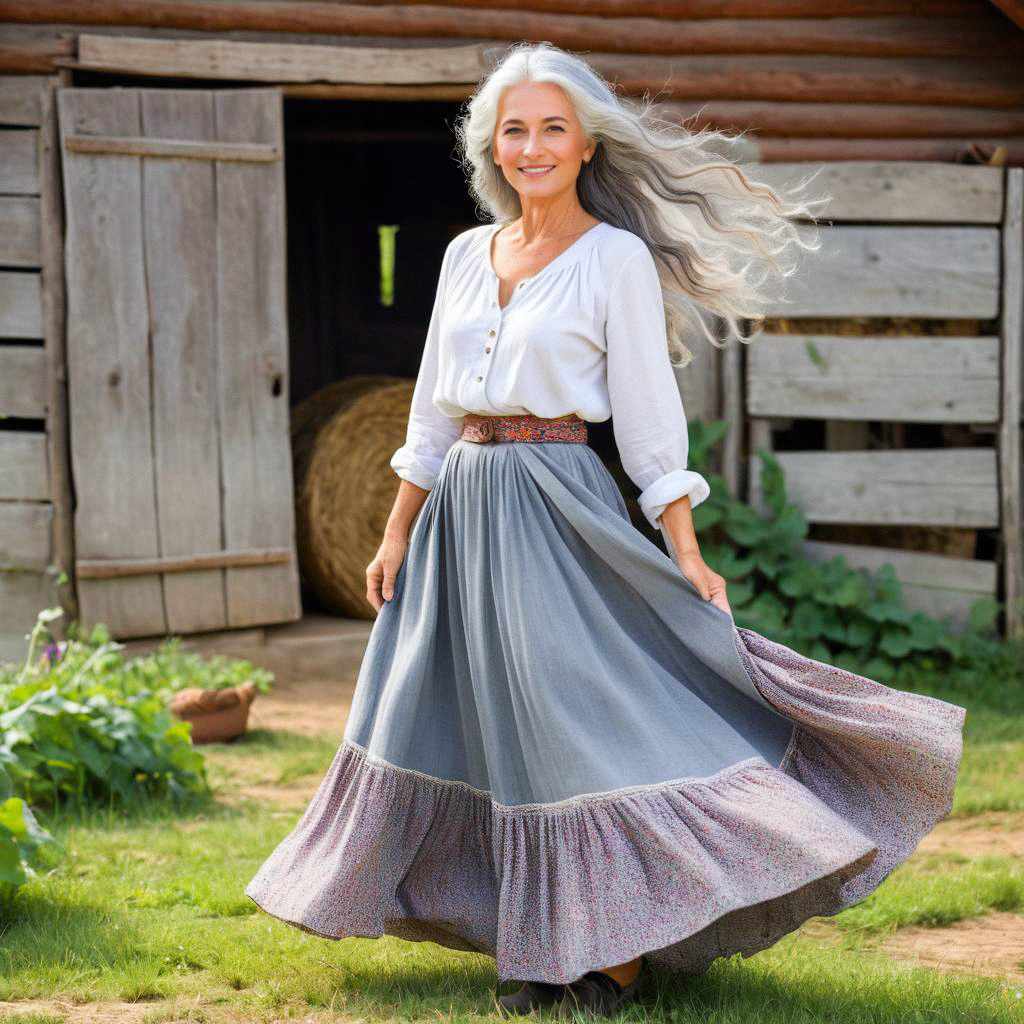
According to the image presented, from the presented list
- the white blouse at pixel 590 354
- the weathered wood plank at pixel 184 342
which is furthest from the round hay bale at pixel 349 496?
the white blouse at pixel 590 354

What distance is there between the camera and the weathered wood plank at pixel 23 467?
6.21 m

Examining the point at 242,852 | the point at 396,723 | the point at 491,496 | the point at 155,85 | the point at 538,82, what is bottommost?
the point at 242,852

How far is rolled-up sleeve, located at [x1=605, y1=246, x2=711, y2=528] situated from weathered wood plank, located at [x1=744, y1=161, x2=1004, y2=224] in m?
4.04

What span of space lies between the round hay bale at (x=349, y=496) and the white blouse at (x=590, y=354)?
476cm

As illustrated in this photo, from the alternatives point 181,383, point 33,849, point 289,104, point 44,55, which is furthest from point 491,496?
point 289,104

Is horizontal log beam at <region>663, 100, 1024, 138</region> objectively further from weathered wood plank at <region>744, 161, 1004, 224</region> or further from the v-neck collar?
the v-neck collar

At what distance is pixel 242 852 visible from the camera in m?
4.01

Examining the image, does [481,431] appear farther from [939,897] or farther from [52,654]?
[52,654]

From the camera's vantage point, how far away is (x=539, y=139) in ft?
9.37

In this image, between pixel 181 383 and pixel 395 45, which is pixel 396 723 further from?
pixel 395 45

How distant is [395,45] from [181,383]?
5.84 ft

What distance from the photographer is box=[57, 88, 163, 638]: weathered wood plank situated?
6148mm

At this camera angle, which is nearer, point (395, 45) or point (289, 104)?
point (395, 45)

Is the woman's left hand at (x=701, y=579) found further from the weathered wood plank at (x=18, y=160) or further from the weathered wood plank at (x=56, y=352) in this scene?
the weathered wood plank at (x=18, y=160)
